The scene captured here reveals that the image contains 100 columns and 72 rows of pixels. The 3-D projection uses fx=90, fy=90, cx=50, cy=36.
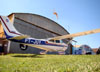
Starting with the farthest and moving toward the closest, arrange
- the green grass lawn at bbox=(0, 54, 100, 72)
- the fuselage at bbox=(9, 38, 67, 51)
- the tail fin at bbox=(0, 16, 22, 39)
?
1. the fuselage at bbox=(9, 38, 67, 51)
2. the tail fin at bbox=(0, 16, 22, 39)
3. the green grass lawn at bbox=(0, 54, 100, 72)

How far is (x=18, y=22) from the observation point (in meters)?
17.3

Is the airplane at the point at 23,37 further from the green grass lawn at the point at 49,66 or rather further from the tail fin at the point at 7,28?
the green grass lawn at the point at 49,66

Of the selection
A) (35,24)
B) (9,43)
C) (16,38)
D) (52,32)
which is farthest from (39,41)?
(52,32)

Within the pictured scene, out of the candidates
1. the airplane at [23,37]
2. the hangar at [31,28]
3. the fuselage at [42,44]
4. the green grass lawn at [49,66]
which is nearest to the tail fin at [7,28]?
the airplane at [23,37]

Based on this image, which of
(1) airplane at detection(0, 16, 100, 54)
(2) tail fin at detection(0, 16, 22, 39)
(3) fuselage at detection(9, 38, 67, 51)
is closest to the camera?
(1) airplane at detection(0, 16, 100, 54)

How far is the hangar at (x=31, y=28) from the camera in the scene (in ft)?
52.9

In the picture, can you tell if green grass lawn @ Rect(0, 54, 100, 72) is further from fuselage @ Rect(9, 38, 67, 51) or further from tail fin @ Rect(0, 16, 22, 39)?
tail fin @ Rect(0, 16, 22, 39)

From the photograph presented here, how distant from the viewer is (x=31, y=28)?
19484mm

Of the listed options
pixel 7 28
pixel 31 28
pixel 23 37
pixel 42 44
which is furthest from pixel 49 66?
pixel 31 28

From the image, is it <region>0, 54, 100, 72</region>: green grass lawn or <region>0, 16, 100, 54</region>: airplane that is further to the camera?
<region>0, 16, 100, 54</region>: airplane

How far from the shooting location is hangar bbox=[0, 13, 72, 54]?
52.9 ft

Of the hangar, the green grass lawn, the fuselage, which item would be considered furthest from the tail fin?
the green grass lawn

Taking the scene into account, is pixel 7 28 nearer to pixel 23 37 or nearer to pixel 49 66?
pixel 23 37

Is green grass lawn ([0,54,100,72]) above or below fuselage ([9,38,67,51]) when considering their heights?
below
